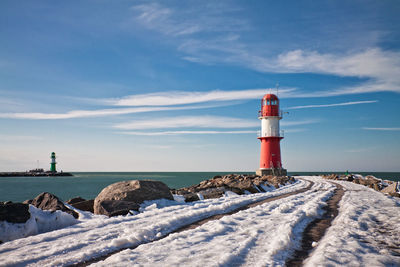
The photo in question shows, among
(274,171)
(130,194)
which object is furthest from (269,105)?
(130,194)

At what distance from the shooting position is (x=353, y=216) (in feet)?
22.9

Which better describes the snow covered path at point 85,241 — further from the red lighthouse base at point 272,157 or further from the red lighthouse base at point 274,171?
the red lighthouse base at point 272,157

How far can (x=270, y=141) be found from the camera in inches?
1406

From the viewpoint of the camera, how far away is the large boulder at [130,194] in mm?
7809

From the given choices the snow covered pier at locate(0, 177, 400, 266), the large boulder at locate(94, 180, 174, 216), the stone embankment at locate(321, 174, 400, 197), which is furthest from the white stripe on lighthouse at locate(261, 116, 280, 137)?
the snow covered pier at locate(0, 177, 400, 266)

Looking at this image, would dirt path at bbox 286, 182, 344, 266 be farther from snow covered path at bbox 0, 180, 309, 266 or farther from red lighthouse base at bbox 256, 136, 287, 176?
red lighthouse base at bbox 256, 136, 287, 176

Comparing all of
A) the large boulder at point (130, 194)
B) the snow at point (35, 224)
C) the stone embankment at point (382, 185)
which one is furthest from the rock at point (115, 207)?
the stone embankment at point (382, 185)

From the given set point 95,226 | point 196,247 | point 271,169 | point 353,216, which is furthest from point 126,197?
point 271,169

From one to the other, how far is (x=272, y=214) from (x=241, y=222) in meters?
1.48

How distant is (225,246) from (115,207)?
440 cm

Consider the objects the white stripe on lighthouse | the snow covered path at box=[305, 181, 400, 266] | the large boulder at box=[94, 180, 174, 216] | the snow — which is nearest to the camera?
the snow covered path at box=[305, 181, 400, 266]

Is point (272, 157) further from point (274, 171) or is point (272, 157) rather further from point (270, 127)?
point (270, 127)

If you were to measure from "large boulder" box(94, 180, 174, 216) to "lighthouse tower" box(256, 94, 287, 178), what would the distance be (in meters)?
27.3

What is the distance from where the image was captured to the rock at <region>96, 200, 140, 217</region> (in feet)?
24.0
